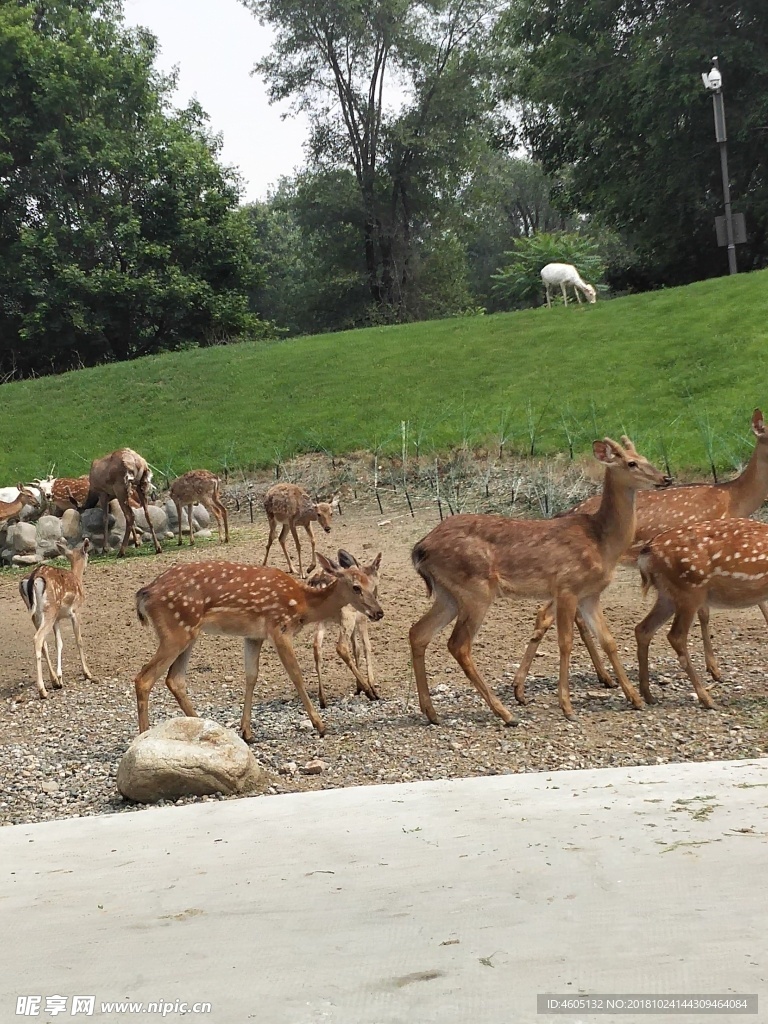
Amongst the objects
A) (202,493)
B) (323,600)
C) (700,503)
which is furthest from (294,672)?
(202,493)

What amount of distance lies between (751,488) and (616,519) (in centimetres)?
204

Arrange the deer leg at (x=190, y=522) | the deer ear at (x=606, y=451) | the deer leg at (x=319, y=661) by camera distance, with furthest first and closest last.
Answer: the deer leg at (x=190, y=522)
the deer leg at (x=319, y=661)
the deer ear at (x=606, y=451)

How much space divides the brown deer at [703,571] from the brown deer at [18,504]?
10915 mm

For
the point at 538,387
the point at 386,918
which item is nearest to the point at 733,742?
the point at 386,918

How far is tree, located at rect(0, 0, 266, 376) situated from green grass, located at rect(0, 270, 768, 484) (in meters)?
11.1

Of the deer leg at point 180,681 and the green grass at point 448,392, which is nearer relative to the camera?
the deer leg at point 180,681

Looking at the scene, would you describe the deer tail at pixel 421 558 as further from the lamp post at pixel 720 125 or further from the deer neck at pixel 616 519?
the lamp post at pixel 720 125

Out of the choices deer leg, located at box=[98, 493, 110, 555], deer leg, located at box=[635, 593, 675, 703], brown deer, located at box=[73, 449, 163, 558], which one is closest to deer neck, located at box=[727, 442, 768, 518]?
deer leg, located at box=[635, 593, 675, 703]

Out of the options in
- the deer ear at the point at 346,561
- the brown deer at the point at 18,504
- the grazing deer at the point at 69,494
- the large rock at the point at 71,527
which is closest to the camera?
the deer ear at the point at 346,561

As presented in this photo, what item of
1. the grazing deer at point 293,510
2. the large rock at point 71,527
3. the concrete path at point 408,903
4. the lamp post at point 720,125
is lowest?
the concrete path at point 408,903

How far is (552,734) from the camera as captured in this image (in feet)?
A: 22.6

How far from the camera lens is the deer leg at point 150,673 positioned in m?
7.62

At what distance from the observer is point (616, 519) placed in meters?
7.78

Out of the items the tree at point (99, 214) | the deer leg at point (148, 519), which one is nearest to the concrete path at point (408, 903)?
the deer leg at point (148, 519)
